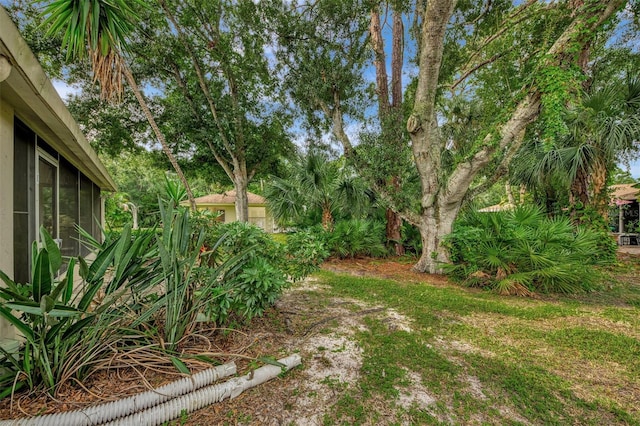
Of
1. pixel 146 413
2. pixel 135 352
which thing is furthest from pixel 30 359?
pixel 146 413

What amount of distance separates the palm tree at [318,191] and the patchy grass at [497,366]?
4.21 m

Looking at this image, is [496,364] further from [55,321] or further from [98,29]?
[98,29]

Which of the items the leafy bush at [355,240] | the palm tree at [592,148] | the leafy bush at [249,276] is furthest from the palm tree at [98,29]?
the palm tree at [592,148]

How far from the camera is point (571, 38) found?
4.40 meters

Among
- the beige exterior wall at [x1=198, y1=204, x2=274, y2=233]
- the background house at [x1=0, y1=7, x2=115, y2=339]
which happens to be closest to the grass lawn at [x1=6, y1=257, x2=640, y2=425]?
the background house at [x1=0, y1=7, x2=115, y2=339]

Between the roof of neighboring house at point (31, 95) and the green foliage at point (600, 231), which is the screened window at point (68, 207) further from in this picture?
the green foliage at point (600, 231)

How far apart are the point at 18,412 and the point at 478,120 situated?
33.3 feet

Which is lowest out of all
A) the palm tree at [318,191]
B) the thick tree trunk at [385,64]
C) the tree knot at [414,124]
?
the palm tree at [318,191]

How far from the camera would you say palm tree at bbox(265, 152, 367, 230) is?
7613mm

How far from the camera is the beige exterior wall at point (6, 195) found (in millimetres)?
1985

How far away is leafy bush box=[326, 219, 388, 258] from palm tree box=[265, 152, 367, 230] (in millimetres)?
441

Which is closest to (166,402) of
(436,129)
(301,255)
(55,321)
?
(55,321)

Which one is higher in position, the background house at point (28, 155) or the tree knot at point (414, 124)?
the tree knot at point (414, 124)

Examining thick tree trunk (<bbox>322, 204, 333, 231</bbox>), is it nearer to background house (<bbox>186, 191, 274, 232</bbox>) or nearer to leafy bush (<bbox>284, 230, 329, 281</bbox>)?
leafy bush (<bbox>284, 230, 329, 281</bbox>)
